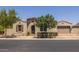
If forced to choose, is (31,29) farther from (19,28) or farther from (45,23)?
(45,23)

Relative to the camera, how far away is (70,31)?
1828cm

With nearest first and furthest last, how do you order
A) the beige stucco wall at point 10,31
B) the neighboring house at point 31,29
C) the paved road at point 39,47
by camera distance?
the paved road at point 39,47 → the neighboring house at point 31,29 → the beige stucco wall at point 10,31

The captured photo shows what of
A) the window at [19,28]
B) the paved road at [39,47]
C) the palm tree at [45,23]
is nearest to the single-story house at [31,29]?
the window at [19,28]

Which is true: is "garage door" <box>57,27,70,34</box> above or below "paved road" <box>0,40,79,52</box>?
above

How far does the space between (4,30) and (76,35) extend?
6.87 m

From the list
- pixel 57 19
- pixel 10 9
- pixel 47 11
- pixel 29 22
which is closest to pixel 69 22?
pixel 57 19

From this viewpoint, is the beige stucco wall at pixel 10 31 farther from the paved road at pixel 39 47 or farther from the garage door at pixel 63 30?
the paved road at pixel 39 47

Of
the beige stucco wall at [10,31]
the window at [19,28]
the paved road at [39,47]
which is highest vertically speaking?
the window at [19,28]

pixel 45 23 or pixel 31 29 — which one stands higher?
pixel 45 23

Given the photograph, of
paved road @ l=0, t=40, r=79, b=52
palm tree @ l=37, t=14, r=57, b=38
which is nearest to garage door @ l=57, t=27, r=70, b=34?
palm tree @ l=37, t=14, r=57, b=38

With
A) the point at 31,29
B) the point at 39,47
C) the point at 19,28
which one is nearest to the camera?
the point at 39,47

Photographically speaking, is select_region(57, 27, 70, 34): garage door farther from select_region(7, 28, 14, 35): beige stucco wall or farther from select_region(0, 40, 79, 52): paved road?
select_region(0, 40, 79, 52): paved road

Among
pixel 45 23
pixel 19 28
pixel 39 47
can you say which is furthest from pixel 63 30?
pixel 39 47

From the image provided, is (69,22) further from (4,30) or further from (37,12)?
(4,30)
